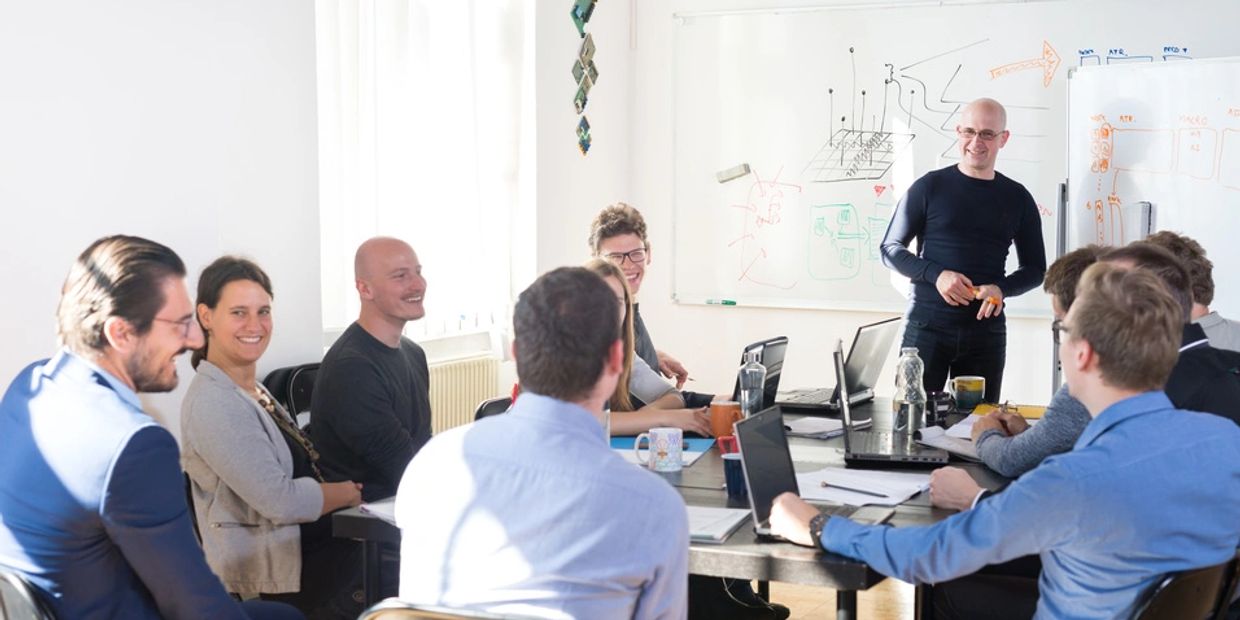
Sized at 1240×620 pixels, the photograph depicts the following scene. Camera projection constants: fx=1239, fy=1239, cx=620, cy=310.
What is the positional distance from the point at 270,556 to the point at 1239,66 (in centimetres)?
452

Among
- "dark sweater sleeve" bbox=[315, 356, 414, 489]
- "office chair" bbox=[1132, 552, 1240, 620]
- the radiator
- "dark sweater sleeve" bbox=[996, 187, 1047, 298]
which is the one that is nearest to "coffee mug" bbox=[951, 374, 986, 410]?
"dark sweater sleeve" bbox=[996, 187, 1047, 298]

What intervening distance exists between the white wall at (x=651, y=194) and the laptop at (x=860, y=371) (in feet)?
6.98

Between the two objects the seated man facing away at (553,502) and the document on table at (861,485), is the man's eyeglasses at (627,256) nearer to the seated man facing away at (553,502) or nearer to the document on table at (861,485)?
the document on table at (861,485)

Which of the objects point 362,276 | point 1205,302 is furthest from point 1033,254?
point 362,276

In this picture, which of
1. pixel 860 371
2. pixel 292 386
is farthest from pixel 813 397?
pixel 292 386

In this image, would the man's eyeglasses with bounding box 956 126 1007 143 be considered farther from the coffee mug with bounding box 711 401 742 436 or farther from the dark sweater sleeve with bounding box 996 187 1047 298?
the coffee mug with bounding box 711 401 742 436

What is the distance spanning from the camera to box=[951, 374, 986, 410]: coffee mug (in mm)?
3885

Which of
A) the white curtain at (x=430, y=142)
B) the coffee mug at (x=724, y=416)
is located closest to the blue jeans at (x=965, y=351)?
the coffee mug at (x=724, y=416)

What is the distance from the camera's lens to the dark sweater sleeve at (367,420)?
3.17m

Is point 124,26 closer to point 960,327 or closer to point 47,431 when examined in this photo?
point 47,431

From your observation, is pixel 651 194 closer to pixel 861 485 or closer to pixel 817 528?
pixel 861 485

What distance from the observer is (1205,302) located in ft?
10.4

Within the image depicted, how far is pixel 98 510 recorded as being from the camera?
1.91 metres

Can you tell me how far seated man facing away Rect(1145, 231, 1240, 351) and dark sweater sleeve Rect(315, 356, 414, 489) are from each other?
79.7 inches
